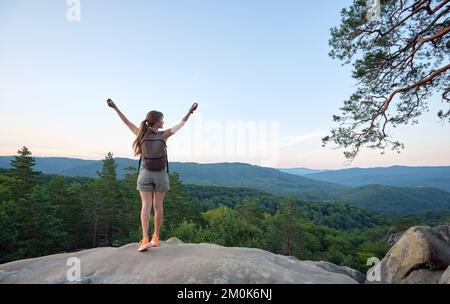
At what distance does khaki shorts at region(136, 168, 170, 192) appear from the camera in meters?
4.72

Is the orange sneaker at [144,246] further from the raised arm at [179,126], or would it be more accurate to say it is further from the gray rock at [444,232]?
the gray rock at [444,232]

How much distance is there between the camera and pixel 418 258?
7.62 m

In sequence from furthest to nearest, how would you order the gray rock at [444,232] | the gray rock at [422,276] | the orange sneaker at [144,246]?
the gray rock at [444,232]
the gray rock at [422,276]
the orange sneaker at [144,246]

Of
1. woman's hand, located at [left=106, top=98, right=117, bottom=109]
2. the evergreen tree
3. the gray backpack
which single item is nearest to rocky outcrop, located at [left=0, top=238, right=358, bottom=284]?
the gray backpack

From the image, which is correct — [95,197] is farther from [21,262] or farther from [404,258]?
[404,258]

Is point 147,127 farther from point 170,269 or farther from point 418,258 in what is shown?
point 418,258

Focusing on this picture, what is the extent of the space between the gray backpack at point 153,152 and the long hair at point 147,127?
11 centimetres

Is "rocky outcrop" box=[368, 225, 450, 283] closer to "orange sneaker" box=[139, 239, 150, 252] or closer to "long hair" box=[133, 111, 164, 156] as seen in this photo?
"orange sneaker" box=[139, 239, 150, 252]

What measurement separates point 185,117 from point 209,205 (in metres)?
75.0

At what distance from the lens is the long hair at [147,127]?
4832 mm

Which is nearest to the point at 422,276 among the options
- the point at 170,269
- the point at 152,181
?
the point at 170,269

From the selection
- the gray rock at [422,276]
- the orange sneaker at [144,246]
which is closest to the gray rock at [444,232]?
the gray rock at [422,276]
